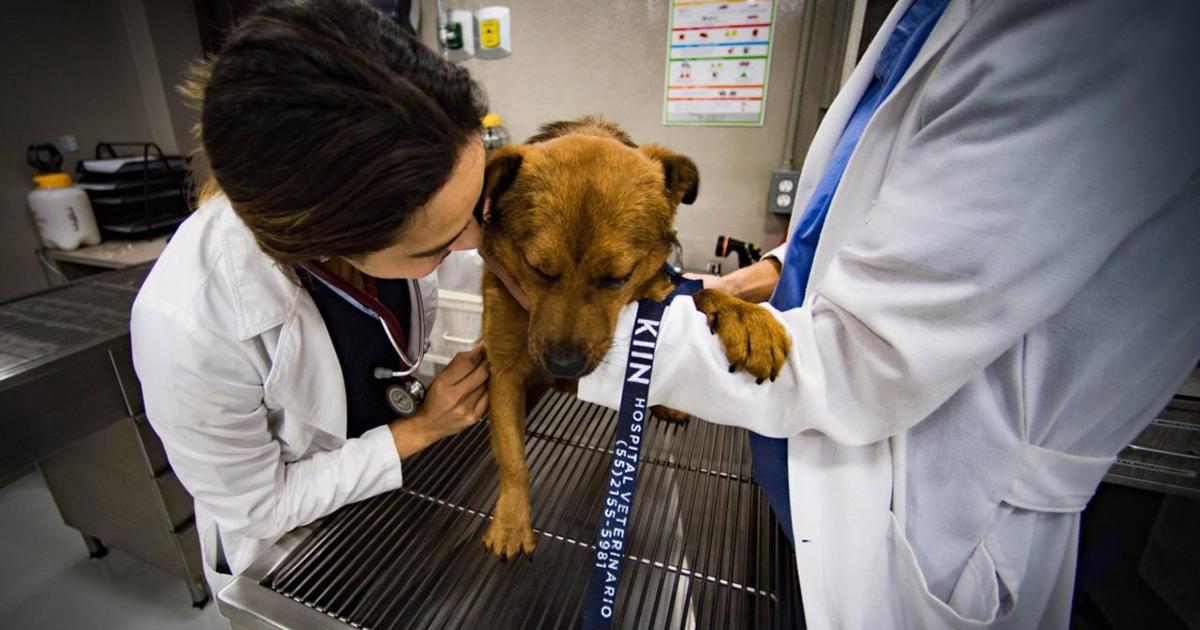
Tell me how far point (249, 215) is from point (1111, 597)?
317cm

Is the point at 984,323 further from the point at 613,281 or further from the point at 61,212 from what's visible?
the point at 61,212

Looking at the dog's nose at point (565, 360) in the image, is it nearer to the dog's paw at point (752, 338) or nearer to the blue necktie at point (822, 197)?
the dog's paw at point (752, 338)

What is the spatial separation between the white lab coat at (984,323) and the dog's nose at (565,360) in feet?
0.12

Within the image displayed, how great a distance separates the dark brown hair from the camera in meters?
0.64

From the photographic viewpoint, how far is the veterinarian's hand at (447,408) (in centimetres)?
116

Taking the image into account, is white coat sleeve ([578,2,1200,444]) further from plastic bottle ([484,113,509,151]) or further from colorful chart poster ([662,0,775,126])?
plastic bottle ([484,113,509,151])

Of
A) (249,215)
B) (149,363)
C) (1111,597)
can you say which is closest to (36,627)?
(149,363)

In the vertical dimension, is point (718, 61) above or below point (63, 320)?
above

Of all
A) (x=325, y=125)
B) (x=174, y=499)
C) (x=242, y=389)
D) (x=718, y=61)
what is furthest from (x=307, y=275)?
(x=718, y=61)

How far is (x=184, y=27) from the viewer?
9.78ft

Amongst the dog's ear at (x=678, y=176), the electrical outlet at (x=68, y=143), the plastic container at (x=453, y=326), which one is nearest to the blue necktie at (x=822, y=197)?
the dog's ear at (x=678, y=176)

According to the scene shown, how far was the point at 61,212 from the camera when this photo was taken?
2492mm

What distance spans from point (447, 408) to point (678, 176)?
0.78 meters

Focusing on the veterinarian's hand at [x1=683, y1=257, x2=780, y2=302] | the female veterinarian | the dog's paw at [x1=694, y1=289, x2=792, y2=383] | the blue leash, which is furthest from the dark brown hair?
the veterinarian's hand at [x1=683, y1=257, x2=780, y2=302]
